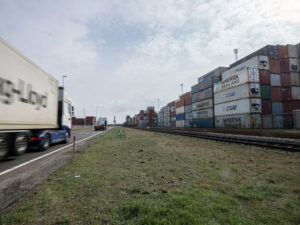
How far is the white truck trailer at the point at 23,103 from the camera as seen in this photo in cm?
619

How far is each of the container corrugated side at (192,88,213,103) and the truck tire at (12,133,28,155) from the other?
40744 millimetres

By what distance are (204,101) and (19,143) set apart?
4270cm

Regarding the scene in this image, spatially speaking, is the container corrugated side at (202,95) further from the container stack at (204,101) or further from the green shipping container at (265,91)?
the green shipping container at (265,91)

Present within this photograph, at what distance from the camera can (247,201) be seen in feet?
10.3

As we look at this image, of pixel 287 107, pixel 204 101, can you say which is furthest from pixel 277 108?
pixel 204 101

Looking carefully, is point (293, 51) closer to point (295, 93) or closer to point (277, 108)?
point (295, 93)

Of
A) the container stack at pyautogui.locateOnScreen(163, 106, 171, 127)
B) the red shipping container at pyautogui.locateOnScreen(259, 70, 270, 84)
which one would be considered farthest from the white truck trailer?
the container stack at pyautogui.locateOnScreen(163, 106, 171, 127)

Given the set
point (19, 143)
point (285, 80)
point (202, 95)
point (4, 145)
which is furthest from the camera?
point (202, 95)

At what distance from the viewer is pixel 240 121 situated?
30.5 metres

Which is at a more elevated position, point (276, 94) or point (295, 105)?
point (276, 94)

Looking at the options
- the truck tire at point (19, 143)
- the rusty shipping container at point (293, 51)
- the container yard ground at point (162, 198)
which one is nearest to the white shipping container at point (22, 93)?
the truck tire at point (19, 143)

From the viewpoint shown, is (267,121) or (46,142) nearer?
(46,142)

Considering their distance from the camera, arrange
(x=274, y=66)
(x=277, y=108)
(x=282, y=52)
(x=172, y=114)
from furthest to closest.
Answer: (x=172, y=114) < (x=282, y=52) < (x=274, y=66) < (x=277, y=108)

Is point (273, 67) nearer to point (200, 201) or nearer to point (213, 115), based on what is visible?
point (213, 115)
